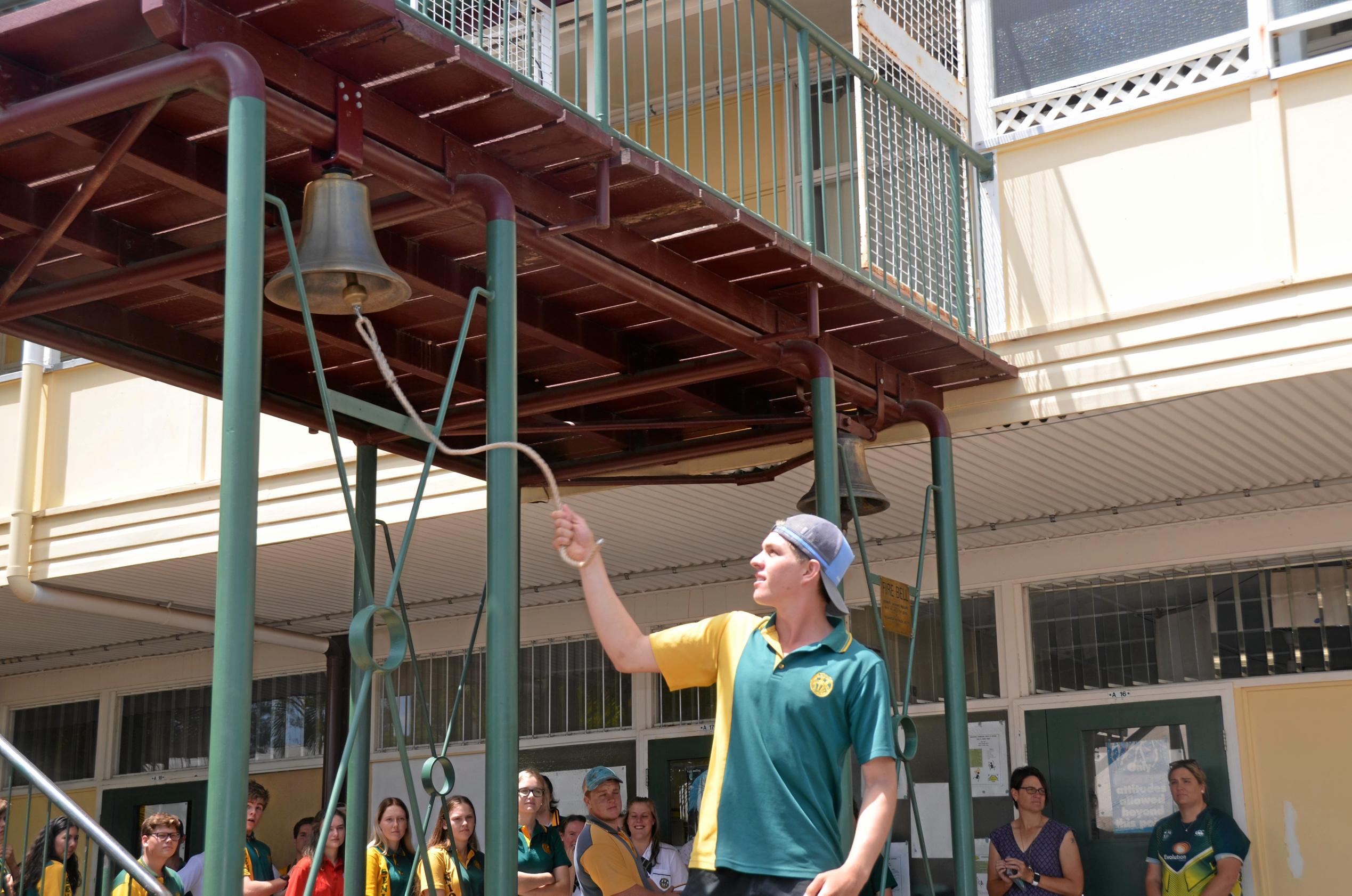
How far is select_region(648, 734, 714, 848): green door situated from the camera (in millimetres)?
12289

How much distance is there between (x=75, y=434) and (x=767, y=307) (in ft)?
24.1

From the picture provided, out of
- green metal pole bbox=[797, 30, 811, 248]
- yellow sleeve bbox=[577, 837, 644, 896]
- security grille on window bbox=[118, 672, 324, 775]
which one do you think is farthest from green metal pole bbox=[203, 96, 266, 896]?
security grille on window bbox=[118, 672, 324, 775]

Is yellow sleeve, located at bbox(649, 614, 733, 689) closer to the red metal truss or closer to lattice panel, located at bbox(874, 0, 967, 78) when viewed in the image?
the red metal truss

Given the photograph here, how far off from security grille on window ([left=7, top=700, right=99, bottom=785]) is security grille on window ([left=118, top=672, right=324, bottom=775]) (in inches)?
19.1

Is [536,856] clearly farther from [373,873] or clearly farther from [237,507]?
[237,507]

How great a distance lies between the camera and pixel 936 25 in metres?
9.03

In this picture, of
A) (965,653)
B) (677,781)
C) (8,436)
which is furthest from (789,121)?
(8,436)

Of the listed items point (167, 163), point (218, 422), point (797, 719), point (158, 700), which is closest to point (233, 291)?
point (167, 163)

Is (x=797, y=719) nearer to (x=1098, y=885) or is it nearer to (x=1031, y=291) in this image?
(x=1031, y=291)

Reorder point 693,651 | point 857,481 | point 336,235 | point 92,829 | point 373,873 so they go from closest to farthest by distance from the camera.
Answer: point 92,829 < point 693,651 < point 336,235 < point 857,481 < point 373,873

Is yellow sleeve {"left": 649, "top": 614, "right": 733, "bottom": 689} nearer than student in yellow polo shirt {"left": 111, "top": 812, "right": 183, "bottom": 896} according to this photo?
Yes

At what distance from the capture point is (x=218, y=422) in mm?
11172

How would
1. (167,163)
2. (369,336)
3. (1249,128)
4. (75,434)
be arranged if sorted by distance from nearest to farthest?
1. (369,336)
2. (167,163)
3. (1249,128)
4. (75,434)

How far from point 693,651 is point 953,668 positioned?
322cm
